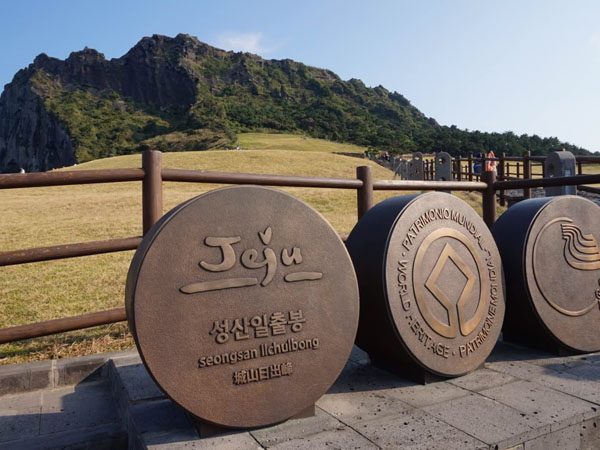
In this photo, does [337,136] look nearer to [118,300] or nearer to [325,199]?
[325,199]

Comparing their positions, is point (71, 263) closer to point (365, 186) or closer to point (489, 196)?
point (365, 186)

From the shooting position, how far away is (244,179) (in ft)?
12.8

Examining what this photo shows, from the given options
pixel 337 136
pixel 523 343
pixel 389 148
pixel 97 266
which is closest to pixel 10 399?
pixel 523 343

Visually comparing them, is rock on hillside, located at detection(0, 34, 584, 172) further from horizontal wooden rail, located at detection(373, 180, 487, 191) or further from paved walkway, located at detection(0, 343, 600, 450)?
paved walkway, located at detection(0, 343, 600, 450)

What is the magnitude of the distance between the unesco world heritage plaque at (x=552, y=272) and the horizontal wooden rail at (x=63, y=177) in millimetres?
2691

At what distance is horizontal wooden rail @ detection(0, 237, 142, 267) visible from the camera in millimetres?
3418

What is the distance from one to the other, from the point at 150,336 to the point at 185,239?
454 mm

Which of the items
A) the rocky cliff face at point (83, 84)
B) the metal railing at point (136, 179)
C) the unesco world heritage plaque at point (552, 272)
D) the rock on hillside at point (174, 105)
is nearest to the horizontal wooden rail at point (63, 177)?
the metal railing at point (136, 179)

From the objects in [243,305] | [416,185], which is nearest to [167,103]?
[416,185]

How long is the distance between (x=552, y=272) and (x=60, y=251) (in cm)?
336

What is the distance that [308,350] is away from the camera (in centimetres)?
261

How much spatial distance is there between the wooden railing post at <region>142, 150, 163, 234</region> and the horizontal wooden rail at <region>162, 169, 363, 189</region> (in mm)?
63

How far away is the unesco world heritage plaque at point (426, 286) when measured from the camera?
294cm

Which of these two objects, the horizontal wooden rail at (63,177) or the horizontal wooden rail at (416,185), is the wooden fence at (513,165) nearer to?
the horizontal wooden rail at (416,185)
